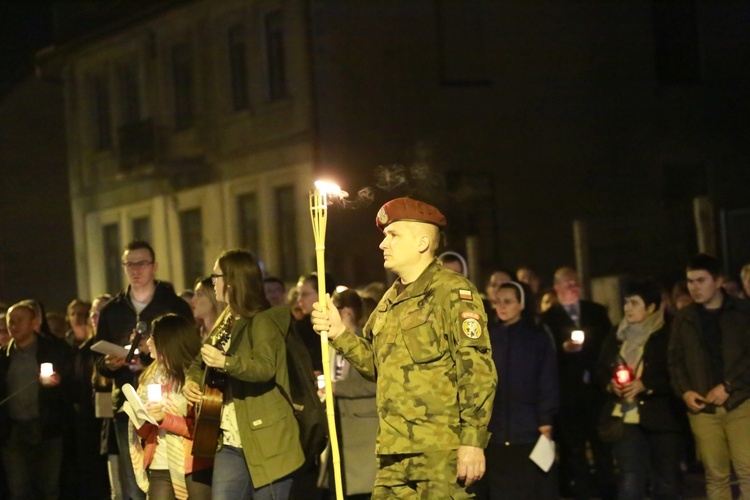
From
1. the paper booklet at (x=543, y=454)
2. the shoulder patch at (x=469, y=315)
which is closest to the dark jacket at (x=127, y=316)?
the paper booklet at (x=543, y=454)

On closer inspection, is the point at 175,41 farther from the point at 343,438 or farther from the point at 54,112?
the point at 343,438

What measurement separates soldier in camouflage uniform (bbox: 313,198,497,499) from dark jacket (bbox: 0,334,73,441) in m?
6.60

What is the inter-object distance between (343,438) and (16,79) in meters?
31.0

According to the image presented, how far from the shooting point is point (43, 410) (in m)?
13.4

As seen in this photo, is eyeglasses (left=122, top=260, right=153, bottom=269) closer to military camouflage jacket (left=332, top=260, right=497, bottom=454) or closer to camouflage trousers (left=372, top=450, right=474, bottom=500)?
military camouflage jacket (left=332, top=260, right=497, bottom=454)

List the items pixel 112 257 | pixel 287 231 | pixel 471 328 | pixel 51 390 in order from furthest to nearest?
pixel 112 257 → pixel 287 231 → pixel 51 390 → pixel 471 328

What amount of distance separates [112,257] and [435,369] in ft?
106

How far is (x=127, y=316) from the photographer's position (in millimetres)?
11312

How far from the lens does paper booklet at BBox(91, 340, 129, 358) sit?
416 inches

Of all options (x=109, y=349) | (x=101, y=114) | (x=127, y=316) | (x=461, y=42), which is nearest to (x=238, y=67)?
(x=461, y=42)

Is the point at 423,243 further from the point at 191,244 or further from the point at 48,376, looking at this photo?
the point at 191,244

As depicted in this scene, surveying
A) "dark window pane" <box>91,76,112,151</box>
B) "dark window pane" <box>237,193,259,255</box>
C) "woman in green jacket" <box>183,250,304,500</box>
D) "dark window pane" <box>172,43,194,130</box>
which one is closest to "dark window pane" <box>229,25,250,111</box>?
"dark window pane" <box>237,193,259,255</box>

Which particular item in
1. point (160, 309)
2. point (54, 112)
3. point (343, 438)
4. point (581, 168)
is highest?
point (54, 112)

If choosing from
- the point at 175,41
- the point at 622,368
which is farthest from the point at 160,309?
the point at 175,41
